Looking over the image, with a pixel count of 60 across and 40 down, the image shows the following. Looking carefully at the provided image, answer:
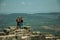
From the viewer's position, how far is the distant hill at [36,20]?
17.0 metres

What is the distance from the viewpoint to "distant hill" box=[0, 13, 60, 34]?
17.0 metres

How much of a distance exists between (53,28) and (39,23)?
1845 mm

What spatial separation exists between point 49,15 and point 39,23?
161 cm

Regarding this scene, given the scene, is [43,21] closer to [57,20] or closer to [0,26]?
[57,20]

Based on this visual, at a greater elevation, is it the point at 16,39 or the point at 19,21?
the point at 19,21

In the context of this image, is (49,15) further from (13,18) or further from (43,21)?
(13,18)

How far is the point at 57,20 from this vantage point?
1639 centimetres

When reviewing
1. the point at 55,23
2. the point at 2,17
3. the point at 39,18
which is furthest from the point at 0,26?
the point at 55,23

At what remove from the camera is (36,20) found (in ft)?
59.9

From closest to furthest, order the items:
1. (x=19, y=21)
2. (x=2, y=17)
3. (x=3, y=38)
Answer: (x=3, y=38), (x=19, y=21), (x=2, y=17)

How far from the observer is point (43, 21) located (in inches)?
717

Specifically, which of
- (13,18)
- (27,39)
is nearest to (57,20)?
(13,18)

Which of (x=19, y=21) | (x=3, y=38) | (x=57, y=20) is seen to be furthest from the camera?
(x=57, y=20)

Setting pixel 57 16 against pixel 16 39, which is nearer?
pixel 16 39
